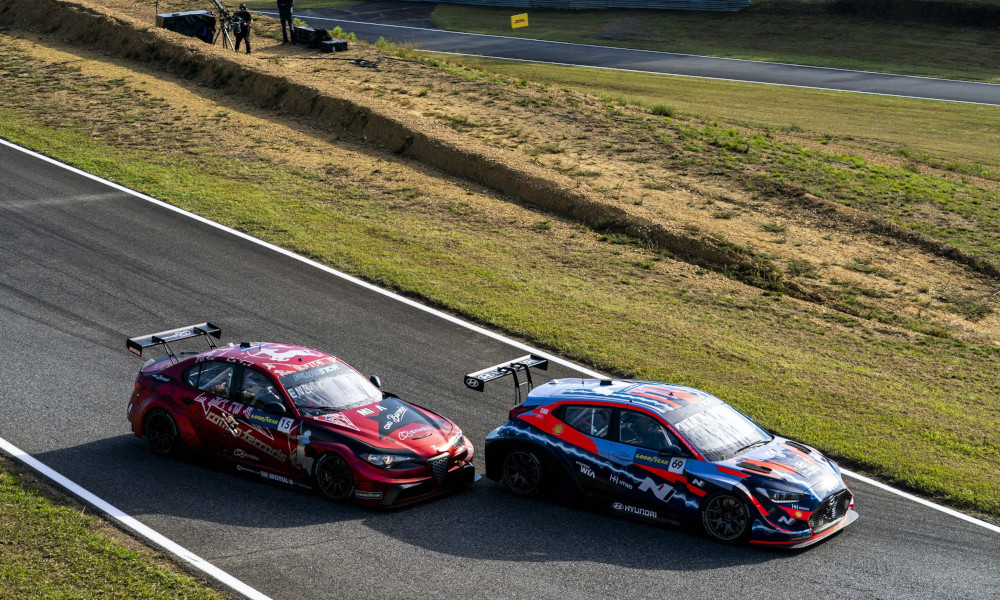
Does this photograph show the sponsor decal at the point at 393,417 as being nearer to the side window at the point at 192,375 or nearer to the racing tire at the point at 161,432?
the side window at the point at 192,375

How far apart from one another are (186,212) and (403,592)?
1567cm

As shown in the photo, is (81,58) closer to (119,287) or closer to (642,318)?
(119,287)

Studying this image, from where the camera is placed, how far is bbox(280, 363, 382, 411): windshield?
12.5 metres

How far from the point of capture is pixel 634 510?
466 inches

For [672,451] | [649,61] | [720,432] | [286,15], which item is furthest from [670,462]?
[649,61]

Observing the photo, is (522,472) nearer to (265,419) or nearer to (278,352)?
(265,419)

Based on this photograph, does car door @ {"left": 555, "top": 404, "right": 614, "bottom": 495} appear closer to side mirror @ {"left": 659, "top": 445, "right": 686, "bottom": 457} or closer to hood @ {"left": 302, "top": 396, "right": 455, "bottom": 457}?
side mirror @ {"left": 659, "top": 445, "right": 686, "bottom": 457}

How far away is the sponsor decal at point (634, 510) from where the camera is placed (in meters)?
11.7

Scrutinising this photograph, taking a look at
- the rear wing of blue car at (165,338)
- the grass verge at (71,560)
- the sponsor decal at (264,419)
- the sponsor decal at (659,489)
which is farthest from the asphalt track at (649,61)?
the grass verge at (71,560)

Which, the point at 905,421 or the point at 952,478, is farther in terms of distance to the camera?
the point at 905,421

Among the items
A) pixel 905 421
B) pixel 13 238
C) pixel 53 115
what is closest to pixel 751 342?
pixel 905 421

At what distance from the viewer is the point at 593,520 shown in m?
12.0

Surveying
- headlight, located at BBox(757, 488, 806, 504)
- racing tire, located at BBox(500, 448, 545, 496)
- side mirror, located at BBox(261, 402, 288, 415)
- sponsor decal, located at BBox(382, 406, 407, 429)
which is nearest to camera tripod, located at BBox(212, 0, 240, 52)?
side mirror, located at BBox(261, 402, 288, 415)

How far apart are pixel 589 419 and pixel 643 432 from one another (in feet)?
2.42
